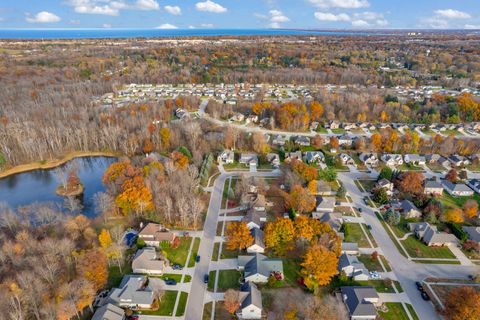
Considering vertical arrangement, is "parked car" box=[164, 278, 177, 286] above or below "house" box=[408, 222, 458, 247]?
below

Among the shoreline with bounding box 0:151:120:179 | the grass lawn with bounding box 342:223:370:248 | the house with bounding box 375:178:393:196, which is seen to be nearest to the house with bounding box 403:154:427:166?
the house with bounding box 375:178:393:196

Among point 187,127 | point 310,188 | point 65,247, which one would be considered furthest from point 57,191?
point 310,188

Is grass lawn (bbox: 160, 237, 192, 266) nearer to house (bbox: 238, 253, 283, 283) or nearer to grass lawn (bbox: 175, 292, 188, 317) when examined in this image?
grass lawn (bbox: 175, 292, 188, 317)

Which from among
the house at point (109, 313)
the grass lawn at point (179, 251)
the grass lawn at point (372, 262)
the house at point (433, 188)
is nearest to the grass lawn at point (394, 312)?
the grass lawn at point (372, 262)

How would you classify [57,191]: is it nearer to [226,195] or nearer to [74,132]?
[74,132]

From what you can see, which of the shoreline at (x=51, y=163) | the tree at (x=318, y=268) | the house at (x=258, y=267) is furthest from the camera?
the shoreline at (x=51, y=163)

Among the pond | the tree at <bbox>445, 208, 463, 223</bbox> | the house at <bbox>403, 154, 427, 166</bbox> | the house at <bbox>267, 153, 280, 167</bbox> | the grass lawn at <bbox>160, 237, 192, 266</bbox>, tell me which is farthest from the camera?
the house at <bbox>403, 154, 427, 166</bbox>

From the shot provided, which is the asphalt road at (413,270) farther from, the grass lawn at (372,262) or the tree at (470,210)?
the tree at (470,210)
